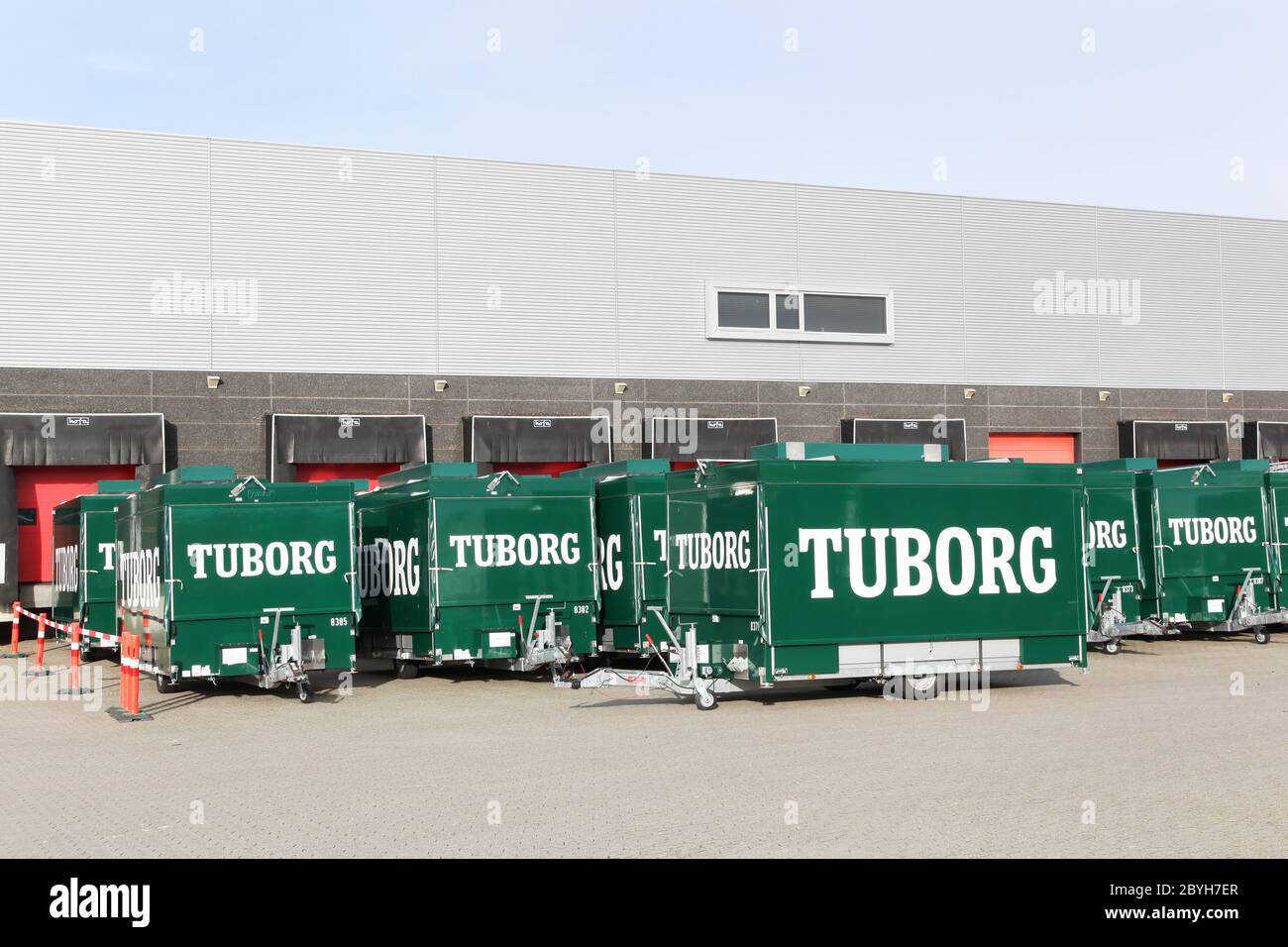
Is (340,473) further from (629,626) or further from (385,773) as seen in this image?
(385,773)

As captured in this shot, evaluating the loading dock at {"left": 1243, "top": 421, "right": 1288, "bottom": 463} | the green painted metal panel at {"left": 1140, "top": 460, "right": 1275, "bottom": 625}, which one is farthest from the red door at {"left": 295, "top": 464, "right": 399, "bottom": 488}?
the loading dock at {"left": 1243, "top": 421, "right": 1288, "bottom": 463}

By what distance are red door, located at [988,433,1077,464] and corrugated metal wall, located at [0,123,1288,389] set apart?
60.6 inches

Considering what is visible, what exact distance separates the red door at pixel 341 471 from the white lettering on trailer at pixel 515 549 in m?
11.2

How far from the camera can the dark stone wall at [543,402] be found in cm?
3130

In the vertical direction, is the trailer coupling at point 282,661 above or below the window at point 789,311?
below

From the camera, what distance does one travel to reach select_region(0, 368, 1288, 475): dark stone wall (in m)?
31.3

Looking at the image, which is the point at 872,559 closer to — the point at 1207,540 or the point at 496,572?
the point at 496,572

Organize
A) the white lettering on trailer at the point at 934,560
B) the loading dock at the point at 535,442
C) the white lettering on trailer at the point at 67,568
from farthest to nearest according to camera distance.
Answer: the loading dock at the point at 535,442
the white lettering on trailer at the point at 67,568
the white lettering on trailer at the point at 934,560

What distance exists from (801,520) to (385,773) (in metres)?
6.46

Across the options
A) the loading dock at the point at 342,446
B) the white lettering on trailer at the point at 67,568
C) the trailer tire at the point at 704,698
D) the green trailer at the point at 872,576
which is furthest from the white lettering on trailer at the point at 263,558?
the loading dock at the point at 342,446

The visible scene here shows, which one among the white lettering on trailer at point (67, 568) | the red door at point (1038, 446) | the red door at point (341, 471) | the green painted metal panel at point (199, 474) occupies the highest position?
the red door at point (1038, 446)

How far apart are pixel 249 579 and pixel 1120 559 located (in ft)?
48.0

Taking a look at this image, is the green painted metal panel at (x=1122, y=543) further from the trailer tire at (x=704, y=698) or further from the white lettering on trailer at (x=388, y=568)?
the white lettering on trailer at (x=388, y=568)

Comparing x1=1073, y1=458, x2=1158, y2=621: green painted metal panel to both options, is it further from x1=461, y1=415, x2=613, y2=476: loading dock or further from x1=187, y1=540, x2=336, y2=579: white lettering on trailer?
x1=187, y1=540, x2=336, y2=579: white lettering on trailer
